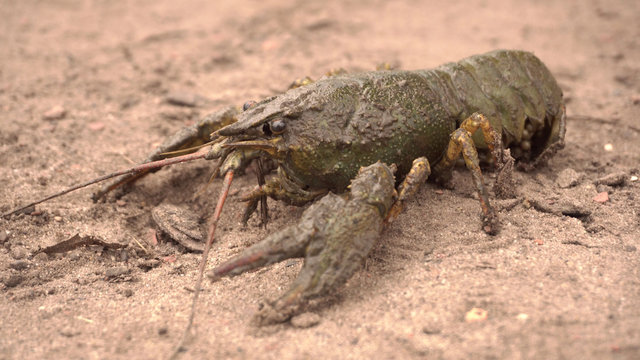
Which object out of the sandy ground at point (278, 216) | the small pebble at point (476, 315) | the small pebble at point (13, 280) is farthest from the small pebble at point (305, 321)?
the small pebble at point (13, 280)

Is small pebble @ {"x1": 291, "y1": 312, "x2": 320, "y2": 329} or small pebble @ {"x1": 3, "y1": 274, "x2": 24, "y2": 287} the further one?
small pebble @ {"x1": 3, "y1": 274, "x2": 24, "y2": 287}

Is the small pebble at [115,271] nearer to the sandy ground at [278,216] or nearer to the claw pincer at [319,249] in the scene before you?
the sandy ground at [278,216]

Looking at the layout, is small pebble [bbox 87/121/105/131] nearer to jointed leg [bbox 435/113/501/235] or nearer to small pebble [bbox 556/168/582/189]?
jointed leg [bbox 435/113/501/235]

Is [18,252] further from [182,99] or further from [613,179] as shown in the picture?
[613,179]

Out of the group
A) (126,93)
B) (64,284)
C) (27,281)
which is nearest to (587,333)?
(64,284)

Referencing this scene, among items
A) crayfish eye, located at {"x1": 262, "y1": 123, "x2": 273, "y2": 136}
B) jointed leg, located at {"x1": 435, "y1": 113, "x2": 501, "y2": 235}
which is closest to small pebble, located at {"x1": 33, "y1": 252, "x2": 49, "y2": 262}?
crayfish eye, located at {"x1": 262, "y1": 123, "x2": 273, "y2": 136}

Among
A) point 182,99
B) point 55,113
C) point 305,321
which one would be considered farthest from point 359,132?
point 55,113

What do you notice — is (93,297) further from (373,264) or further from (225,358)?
(373,264)
